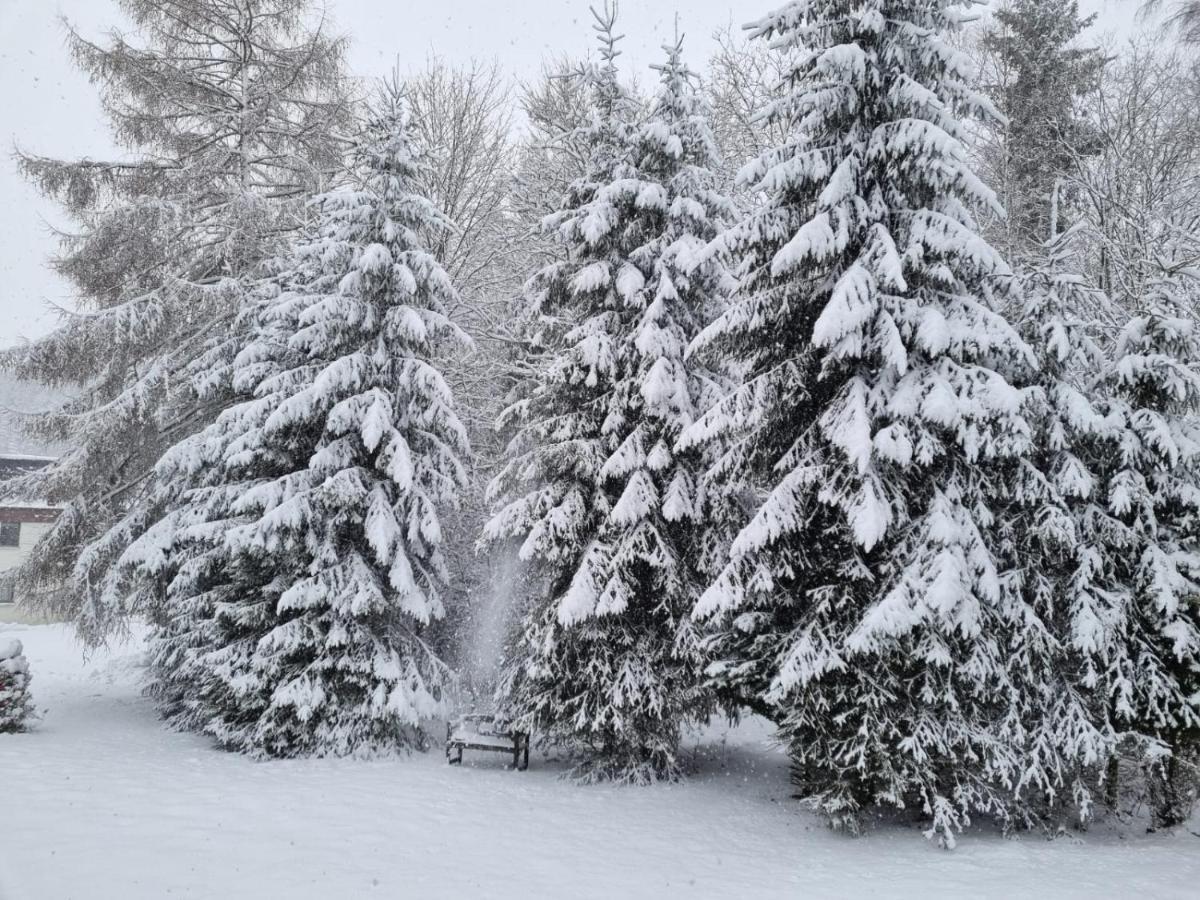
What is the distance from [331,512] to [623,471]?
15.2ft

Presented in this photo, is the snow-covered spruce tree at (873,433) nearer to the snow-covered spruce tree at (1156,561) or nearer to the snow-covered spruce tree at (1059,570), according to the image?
the snow-covered spruce tree at (1059,570)

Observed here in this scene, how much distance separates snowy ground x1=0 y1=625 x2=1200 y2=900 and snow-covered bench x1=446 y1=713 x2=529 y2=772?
0.39 metres

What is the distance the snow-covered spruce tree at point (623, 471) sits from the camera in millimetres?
10609

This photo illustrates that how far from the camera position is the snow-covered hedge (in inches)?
456

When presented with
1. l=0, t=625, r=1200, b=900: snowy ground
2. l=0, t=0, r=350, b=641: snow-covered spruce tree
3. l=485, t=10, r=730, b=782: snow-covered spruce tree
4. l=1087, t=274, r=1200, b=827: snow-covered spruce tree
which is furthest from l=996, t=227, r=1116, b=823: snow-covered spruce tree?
l=0, t=0, r=350, b=641: snow-covered spruce tree

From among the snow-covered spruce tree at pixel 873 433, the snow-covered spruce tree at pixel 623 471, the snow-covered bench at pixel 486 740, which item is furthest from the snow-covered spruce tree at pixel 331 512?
the snow-covered spruce tree at pixel 873 433

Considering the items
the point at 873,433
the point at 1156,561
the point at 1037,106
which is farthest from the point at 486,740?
the point at 1037,106

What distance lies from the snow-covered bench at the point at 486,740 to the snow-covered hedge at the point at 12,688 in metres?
6.52

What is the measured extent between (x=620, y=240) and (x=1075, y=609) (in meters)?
7.74

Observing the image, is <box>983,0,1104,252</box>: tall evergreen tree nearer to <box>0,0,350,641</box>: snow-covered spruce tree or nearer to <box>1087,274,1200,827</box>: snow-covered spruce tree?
<box>1087,274,1200,827</box>: snow-covered spruce tree

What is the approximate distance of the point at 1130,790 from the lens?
30.5 ft

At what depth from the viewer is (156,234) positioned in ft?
49.1

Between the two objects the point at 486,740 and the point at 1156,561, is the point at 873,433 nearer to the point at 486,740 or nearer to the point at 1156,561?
the point at 1156,561

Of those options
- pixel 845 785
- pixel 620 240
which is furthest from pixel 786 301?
pixel 845 785
